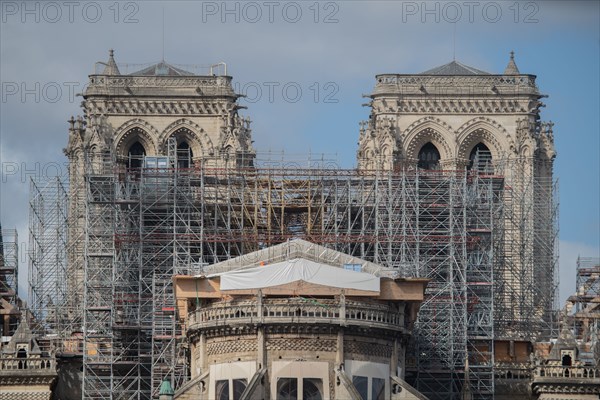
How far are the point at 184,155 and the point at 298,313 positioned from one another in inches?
1266

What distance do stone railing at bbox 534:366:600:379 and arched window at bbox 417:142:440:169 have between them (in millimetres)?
20524

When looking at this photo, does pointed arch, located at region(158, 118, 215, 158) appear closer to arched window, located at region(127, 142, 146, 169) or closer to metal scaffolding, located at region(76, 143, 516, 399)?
arched window, located at region(127, 142, 146, 169)

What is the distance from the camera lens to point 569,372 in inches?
5162

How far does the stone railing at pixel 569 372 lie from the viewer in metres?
131

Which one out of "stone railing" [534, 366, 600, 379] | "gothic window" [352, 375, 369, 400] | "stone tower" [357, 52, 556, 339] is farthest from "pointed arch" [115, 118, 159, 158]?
"gothic window" [352, 375, 369, 400]

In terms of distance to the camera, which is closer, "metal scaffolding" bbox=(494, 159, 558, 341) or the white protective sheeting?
the white protective sheeting

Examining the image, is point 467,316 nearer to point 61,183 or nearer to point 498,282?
point 498,282

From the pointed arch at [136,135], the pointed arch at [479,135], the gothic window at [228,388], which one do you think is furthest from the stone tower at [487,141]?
the gothic window at [228,388]

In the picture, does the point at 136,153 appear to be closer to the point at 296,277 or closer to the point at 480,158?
the point at 480,158

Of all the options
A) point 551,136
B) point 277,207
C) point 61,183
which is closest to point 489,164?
point 551,136

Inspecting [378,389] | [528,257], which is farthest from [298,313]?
[528,257]

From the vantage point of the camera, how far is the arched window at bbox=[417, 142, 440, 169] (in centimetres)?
14888

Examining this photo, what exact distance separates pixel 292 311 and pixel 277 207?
22271 millimetres

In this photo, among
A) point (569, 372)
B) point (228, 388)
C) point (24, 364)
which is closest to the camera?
point (228, 388)
